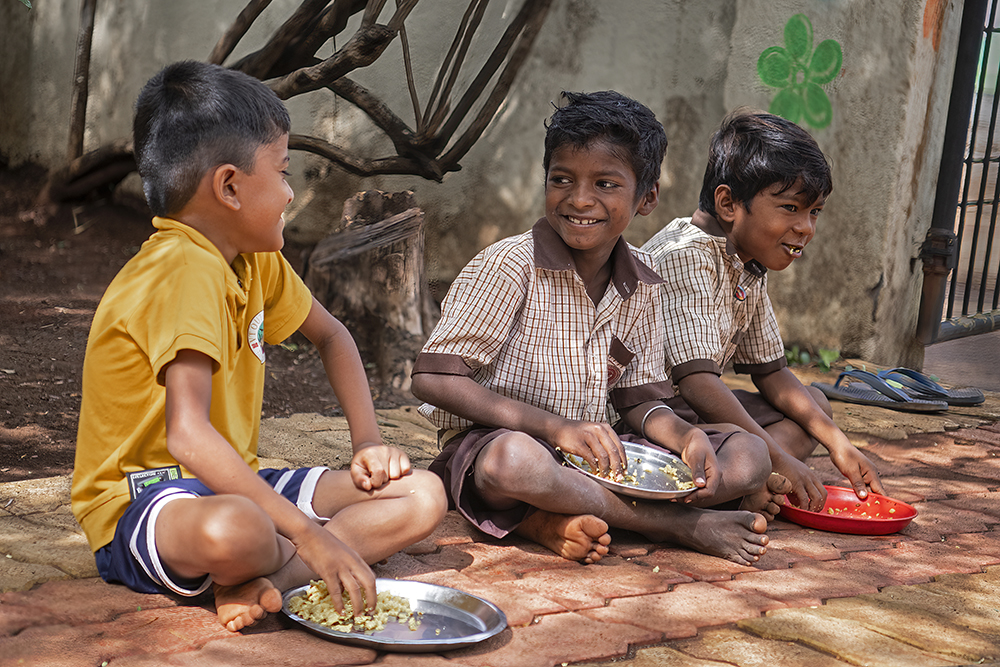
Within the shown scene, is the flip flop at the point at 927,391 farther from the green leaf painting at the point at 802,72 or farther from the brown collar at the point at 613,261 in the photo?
the brown collar at the point at 613,261

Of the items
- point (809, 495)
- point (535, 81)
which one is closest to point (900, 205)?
point (535, 81)

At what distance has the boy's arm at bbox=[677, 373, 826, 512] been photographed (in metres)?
2.79

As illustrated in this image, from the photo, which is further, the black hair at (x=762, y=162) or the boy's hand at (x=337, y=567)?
the black hair at (x=762, y=162)

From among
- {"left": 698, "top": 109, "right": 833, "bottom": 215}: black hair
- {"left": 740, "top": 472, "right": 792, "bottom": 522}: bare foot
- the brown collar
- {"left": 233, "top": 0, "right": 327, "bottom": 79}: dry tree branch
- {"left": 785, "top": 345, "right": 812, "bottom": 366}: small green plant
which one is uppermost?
{"left": 233, "top": 0, "right": 327, "bottom": 79}: dry tree branch

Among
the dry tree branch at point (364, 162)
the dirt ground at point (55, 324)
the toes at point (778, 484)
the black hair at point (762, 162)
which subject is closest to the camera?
the toes at point (778, 484)

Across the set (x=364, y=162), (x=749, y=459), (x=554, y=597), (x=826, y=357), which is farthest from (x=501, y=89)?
(x=554, y=597)

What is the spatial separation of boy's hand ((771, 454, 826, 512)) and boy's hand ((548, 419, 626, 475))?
27.3 inches

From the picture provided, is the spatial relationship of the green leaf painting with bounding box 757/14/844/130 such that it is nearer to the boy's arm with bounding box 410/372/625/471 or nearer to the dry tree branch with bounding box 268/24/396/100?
the dry tree branch with bounding box 268/24/396/100

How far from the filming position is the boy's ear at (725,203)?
3084 mm

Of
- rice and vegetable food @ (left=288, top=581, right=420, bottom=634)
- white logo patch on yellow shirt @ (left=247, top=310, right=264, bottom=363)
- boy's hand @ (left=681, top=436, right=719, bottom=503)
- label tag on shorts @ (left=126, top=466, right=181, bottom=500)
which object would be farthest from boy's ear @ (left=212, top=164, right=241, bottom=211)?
boy's hand @ (left=681, top=436, right=719, bottom=503)

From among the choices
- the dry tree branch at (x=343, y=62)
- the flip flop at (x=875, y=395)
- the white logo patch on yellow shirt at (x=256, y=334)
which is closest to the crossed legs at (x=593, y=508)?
the white logo patch on yellow shirt at (x=256, y=334)

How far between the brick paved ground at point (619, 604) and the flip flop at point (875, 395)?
5.44ft

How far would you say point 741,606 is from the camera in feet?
6.95

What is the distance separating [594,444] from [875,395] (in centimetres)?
283
